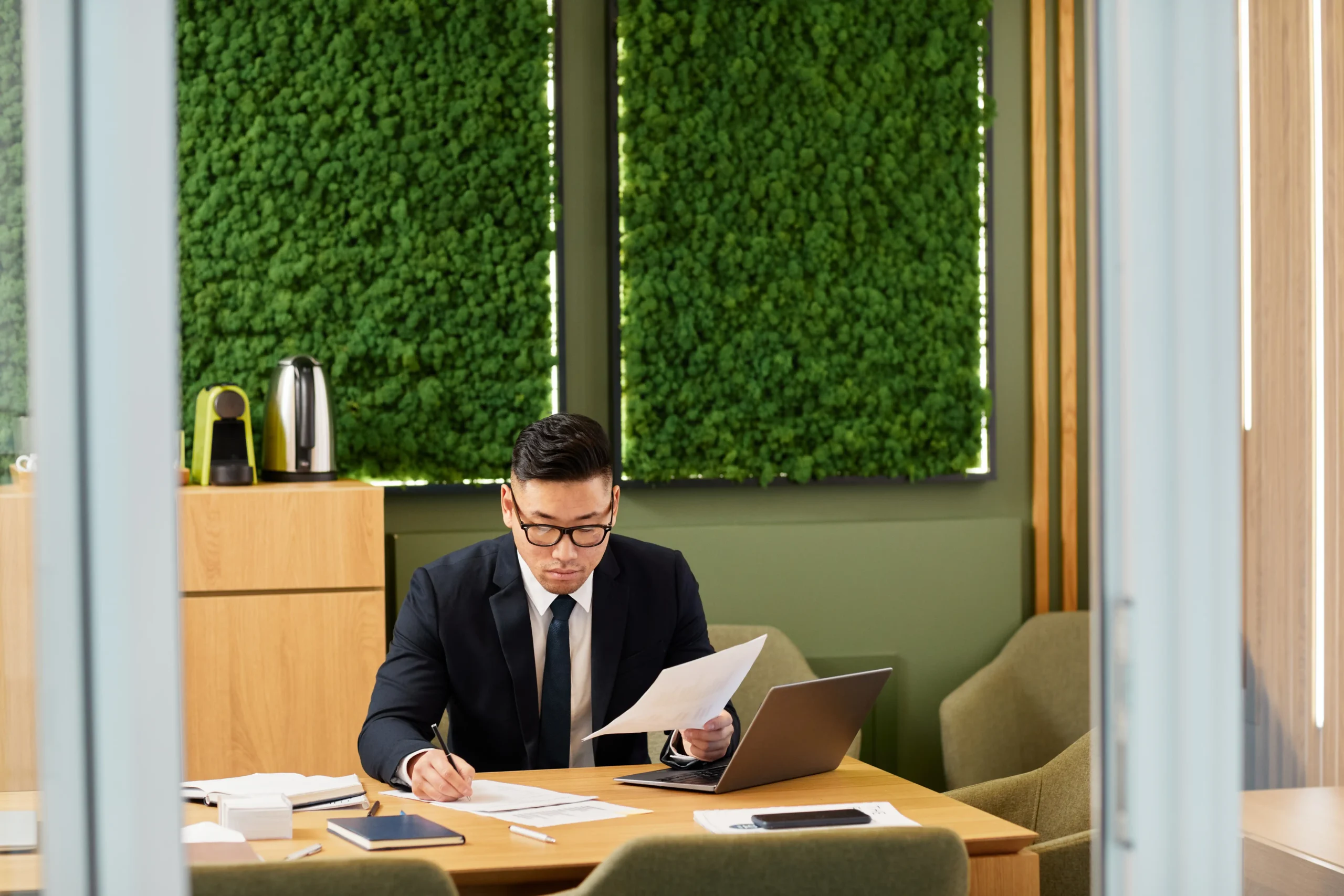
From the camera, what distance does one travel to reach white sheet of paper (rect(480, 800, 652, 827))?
2.21 metres

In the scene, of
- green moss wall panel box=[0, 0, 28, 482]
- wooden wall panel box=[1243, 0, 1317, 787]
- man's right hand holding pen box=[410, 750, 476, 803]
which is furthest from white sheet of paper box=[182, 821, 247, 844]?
wooden wall panel box=[1243, 0, 1317, 787]

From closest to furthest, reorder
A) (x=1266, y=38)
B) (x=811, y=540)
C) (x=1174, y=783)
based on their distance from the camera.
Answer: (x=1174, y=783) < (x=1266, y=38) < (x=811, y=540)

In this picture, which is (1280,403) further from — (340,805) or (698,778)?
(340,805)

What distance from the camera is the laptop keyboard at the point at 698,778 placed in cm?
246

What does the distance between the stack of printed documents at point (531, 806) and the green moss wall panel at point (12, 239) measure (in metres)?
1.25

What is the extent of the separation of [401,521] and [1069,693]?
2.19 meters

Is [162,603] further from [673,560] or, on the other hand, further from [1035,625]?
[1035,625]

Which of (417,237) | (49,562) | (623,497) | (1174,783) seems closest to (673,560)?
(623,497)

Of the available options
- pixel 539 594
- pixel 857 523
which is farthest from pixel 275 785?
pixel 857 523

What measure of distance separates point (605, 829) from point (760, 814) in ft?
0.86

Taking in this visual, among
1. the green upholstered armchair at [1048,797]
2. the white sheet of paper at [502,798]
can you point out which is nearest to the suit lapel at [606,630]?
the white sheet of paper at [502,798]

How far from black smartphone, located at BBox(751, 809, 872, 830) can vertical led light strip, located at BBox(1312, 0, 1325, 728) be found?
2.78ft

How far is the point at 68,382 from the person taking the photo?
1110 millimetres

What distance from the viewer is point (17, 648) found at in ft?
3.83
